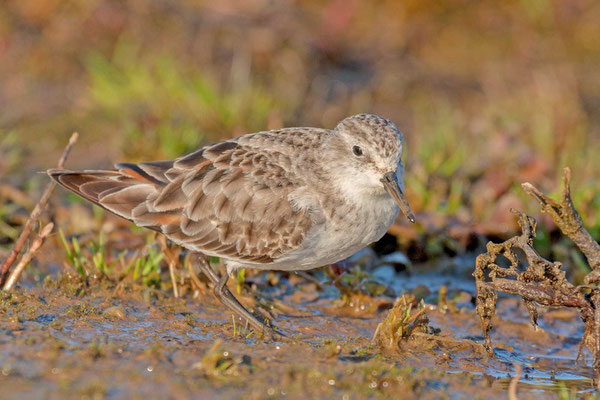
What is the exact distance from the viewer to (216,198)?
20.5 feet

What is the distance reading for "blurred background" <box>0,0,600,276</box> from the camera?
28.1ft

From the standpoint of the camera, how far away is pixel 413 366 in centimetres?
556

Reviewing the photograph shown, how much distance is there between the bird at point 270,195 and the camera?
19.5 feet

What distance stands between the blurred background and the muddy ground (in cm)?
124

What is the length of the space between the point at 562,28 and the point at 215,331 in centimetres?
980

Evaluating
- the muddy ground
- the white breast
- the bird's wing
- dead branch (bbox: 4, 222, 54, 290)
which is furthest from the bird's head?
dead branch (bbox: 4, 222, 54, 290)

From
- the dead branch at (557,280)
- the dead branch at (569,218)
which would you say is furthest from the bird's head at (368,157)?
the dead branch at (569,218)

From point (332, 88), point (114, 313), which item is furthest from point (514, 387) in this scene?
point (332, 88)

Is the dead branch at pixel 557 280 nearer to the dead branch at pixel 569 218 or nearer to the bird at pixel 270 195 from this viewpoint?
the dead branch at pixel 569 218

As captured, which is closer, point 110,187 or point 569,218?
point 569,218

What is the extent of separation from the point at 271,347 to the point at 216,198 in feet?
4.30

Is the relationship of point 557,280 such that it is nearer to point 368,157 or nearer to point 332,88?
point 368,157

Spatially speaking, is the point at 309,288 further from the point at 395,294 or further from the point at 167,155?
the point at 167,155

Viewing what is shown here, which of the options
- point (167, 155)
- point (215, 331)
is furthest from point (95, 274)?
point (167, 155)
